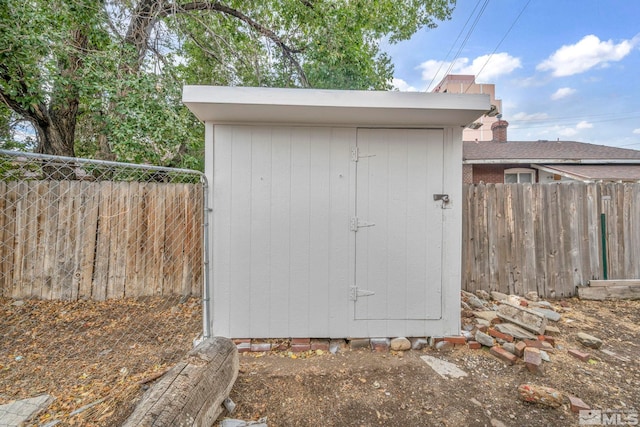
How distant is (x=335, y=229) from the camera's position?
2.53 m

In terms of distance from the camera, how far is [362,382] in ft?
6.85

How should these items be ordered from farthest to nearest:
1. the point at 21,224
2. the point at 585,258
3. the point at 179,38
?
the point at 179,38
the point at 585,258
the point at 21,224

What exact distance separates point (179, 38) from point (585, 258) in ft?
22.8

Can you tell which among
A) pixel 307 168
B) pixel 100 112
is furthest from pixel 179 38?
pixel 307 168

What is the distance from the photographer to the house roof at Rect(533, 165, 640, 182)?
263 inches

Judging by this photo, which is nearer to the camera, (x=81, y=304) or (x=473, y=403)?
(x=473, y=403)

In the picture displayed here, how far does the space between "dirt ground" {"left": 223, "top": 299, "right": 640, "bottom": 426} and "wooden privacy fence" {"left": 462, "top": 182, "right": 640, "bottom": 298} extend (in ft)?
3.41

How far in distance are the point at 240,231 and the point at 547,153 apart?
1027cm

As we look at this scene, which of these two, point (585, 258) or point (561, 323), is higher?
point (585, 258)

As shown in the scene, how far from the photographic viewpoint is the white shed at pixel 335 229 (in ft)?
8.16

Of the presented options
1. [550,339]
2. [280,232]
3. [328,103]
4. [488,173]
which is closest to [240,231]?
[280,232]

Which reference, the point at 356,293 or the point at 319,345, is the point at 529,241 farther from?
the point at 319,345

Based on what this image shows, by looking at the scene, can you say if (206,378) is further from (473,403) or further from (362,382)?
(473,403)

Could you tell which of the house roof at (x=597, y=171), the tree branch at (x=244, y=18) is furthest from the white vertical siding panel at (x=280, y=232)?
the house roof at (x=597, y=171)
